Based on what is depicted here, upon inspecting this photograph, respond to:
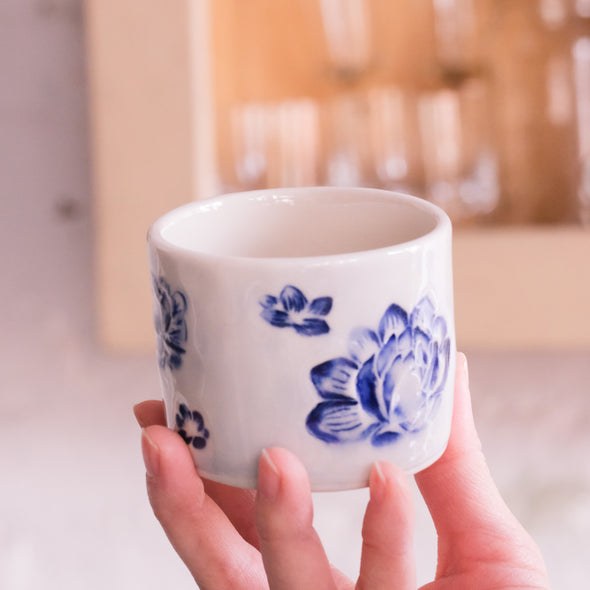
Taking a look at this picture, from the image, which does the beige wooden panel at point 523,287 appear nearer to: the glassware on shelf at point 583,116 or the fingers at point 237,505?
the glassware on shelf at point 583,116

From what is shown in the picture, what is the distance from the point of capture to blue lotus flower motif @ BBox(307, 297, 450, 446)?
14.4 inches

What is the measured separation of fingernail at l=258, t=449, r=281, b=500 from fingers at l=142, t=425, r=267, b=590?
0.16 feet

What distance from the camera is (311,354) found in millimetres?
362

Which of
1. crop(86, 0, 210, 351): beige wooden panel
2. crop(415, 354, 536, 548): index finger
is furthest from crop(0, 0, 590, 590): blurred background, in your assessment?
crop(415, 354, 536, 548): index finger

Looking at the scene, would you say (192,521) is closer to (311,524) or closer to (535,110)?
(311,524)

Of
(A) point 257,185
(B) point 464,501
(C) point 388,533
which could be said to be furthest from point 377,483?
(A) point 257,185

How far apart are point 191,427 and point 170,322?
0.18 feet

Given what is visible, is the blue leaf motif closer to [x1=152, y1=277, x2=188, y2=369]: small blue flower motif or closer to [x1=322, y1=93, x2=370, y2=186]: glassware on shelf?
[x1=152, y1=277, x2=188, y2=369]: small blue flower motif

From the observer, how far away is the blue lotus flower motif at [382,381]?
366 mm

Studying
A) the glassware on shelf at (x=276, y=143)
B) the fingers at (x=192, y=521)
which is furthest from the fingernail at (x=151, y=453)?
the glassware on shelf at (x=276, y=143)

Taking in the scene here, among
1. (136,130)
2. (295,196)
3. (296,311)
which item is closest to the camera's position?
(296,311)

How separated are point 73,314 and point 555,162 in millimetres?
569

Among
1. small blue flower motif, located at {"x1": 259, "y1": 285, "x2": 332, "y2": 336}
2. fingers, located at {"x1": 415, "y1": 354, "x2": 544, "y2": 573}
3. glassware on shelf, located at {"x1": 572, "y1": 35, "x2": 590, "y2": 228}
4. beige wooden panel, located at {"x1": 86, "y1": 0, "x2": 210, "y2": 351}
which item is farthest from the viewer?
glassware on shelf, located at {"x1": 572, "y1": 35, "x2": 590, "y2": 228}

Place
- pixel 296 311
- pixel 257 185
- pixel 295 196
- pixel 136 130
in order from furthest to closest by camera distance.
Result: pixel 257 185 → pixel 136 130 → pixel 295 196 → pixel 296 311
